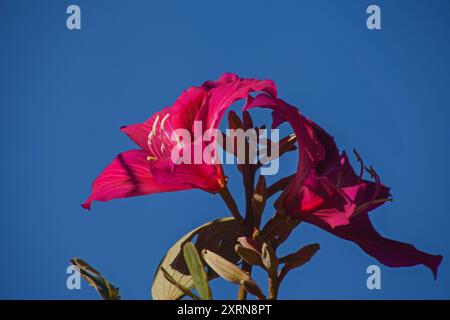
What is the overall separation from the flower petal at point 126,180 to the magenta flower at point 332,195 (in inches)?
3.6

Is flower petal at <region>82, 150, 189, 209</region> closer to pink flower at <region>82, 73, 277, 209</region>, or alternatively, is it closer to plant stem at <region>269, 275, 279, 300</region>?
pink flower at <region>82, 73, 277, 209</region>

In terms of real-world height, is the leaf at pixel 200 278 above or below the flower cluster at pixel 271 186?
below

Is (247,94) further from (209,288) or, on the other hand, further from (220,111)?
(209,288)

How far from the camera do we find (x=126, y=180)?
517 mm

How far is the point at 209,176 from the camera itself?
1.65 feet

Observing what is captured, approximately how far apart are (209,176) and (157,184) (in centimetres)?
4

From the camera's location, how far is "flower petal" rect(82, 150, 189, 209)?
50 centimetres

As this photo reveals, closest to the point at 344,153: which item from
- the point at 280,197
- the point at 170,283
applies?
the point at 280,197

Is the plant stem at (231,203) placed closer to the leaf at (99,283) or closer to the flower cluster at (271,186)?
the flower cluster at (271,186)

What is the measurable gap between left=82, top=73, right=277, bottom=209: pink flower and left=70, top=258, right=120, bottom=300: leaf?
0.08m

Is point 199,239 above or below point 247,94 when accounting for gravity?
below

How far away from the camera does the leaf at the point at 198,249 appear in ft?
1.55

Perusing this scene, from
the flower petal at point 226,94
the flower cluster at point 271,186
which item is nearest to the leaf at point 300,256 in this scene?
the flower cluster at point 271,186

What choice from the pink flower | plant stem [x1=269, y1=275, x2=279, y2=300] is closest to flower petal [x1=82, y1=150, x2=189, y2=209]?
the pink flower
